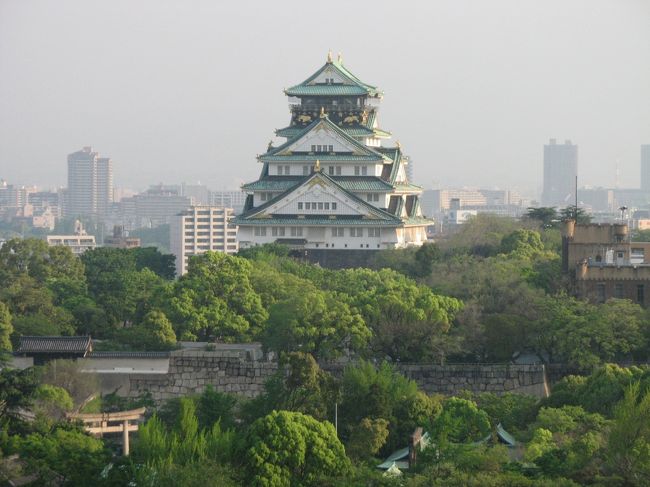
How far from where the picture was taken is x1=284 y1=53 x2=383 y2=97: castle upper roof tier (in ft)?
332

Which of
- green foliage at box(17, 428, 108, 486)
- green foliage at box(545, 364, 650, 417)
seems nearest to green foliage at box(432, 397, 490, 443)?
green foliage at box(545, 364, 650, 417)

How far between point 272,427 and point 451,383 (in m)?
14.8

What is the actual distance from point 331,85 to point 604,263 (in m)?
36.9

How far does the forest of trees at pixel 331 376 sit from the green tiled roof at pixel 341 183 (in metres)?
10.3

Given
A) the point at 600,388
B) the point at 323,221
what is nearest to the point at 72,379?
the point at 600,388

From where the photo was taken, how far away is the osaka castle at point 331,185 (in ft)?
308

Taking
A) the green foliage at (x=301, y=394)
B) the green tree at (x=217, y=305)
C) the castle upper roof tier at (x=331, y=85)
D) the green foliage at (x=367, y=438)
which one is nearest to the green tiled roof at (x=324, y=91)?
the castle upper roof tier at (x=331, y=85)

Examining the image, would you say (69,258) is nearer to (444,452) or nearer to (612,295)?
(612,295)

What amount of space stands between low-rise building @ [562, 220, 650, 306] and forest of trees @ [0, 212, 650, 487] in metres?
1.12

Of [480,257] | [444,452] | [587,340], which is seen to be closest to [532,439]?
[444,452]

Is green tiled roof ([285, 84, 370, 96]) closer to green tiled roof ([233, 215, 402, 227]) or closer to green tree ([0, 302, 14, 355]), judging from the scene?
green tiled roof ([233, 215, 402, 227])

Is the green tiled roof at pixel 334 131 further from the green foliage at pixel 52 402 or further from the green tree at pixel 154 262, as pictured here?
the green foliage at pixel 52 402

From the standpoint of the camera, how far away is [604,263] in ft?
219

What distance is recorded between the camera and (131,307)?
6950 cm
